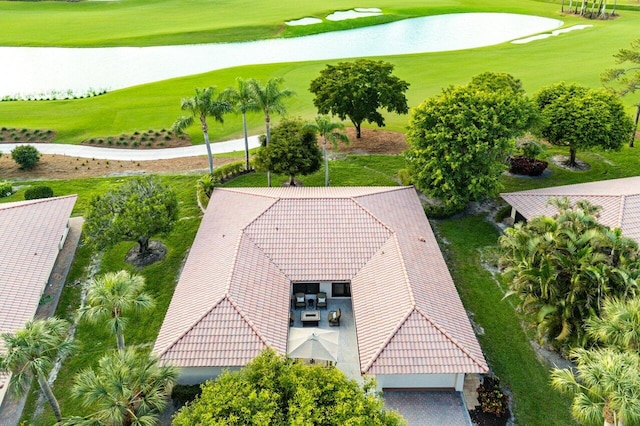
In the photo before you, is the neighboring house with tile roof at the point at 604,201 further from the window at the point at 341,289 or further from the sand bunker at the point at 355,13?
the sand bunker at the point at 355,13

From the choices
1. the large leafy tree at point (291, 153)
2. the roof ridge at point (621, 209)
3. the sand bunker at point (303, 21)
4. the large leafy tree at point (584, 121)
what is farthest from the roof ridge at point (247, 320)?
the sand bunker at point (303, 21)

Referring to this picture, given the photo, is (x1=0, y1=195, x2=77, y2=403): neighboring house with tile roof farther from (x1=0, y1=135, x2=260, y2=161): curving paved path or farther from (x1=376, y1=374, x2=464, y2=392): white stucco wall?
(x1=376, y1=374, x2=464, y2=392): white stucco wall

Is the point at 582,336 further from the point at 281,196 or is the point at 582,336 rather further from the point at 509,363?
the point at 281,196

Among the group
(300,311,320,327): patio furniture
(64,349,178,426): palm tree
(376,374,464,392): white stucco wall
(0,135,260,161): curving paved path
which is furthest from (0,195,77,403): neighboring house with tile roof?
(376,374,464,392): white stucco wall

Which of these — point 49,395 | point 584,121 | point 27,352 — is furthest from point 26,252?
point 584,121

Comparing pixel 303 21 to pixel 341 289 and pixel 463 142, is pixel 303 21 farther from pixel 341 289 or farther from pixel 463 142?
pixel 341 289
